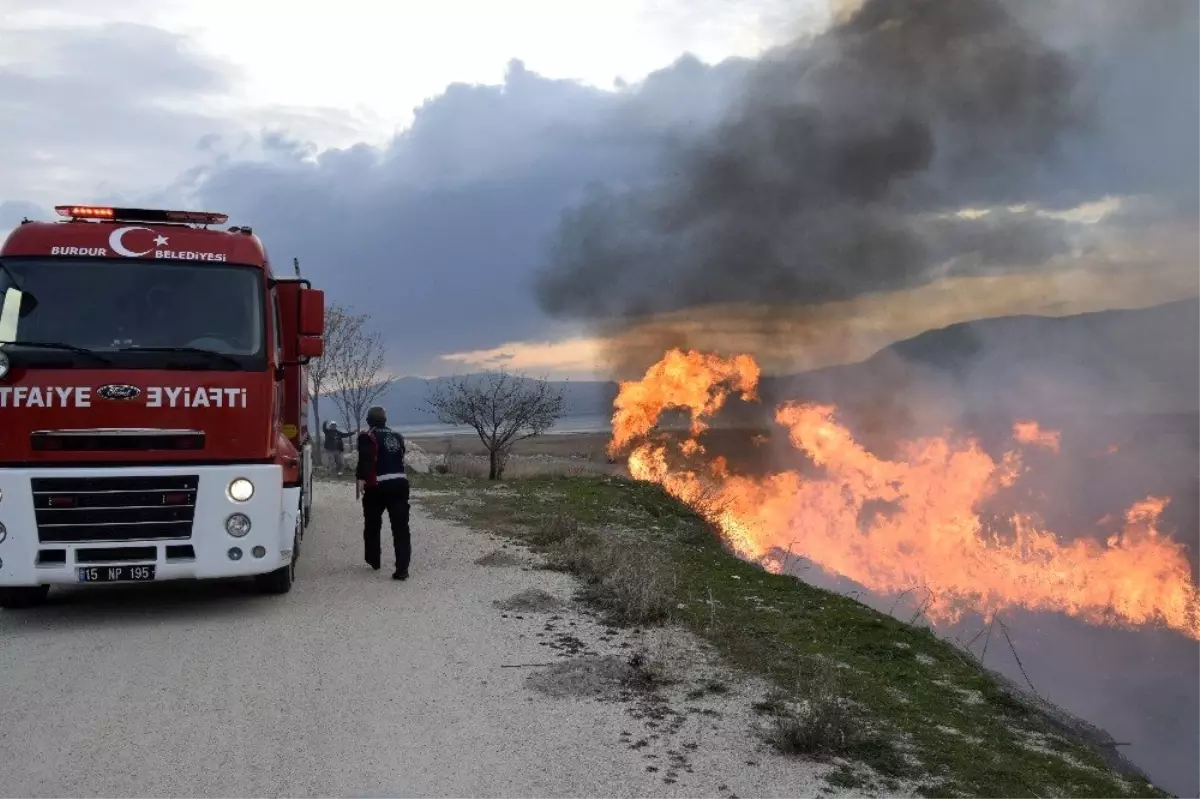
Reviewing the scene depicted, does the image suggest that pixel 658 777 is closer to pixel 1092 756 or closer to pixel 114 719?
pixel 1092 756

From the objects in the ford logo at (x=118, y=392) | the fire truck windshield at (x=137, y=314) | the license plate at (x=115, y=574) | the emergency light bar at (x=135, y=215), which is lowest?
the license plate at (x=115, y=574)

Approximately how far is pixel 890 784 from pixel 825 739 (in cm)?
51

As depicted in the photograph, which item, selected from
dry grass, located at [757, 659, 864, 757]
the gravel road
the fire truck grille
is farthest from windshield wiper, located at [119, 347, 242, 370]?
dry grass, located at [757, 659, 864, 757]

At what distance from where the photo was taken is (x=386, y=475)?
9656 mm

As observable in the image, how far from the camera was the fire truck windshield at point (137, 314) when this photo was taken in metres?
7.26

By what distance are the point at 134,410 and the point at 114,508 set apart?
0.91m

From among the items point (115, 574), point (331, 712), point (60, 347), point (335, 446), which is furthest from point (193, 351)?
point (335, 446)

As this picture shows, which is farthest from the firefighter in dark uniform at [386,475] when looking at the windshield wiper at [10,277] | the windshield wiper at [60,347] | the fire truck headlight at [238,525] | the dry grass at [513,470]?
the dry grass at [513,470]

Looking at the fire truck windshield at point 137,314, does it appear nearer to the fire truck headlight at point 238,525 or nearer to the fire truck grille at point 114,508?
the fire truck grille at point 114,508

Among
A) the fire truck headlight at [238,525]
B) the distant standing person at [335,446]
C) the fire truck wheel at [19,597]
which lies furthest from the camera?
the distant standing person at [335,446]

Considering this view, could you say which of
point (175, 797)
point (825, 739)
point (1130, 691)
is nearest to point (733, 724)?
point (825, 739)

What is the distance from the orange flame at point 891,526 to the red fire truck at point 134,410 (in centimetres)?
1121

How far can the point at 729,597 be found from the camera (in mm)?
9555

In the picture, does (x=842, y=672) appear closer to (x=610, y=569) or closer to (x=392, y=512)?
(x=610, y=569)
